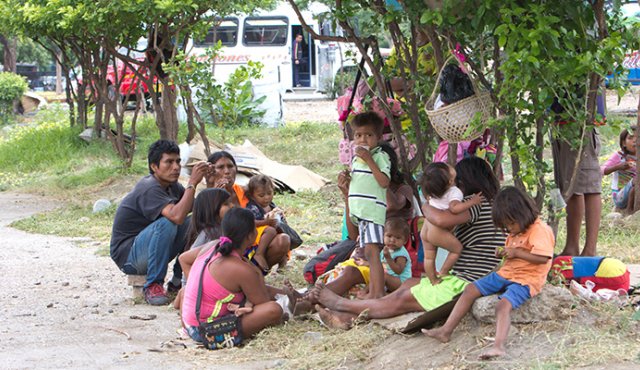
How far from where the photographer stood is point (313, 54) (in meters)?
28.0

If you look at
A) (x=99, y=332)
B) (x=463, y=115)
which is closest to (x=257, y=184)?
(x=99, y=332)

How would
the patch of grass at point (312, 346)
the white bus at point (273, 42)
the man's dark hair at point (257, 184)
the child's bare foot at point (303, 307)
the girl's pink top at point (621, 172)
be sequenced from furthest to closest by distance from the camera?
the white bus at point (273, 42) → the girl's pink top at point (621, 172) → the man's dark hair at point (257, 184) → the child's bare foot at point (303, 307) → the patch of grass at point (312, 346)

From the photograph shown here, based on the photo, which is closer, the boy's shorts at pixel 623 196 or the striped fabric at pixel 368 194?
the striped fabric at pixel 368 194

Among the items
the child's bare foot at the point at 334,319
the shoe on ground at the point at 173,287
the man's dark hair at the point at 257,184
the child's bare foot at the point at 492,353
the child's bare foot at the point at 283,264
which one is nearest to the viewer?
the child's bare foot at the point at 492,353

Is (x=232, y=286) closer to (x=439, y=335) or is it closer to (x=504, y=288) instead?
(x=439, y=335)

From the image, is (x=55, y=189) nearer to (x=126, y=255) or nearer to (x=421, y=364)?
(x=126, y=255)

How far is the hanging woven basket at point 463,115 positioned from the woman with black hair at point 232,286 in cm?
123

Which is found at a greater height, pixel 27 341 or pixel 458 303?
pixel 458 303

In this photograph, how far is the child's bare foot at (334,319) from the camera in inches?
226

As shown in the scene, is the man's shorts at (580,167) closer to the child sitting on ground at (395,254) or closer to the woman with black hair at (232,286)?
the child sitting on ground at (395,254)

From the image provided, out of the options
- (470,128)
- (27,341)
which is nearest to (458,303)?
(470,128)

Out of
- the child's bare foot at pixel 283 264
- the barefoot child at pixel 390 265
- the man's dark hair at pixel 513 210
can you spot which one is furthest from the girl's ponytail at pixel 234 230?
the child's bare foot at pixel 283 264

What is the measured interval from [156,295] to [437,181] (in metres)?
2.42

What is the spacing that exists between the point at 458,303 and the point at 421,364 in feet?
1.29
